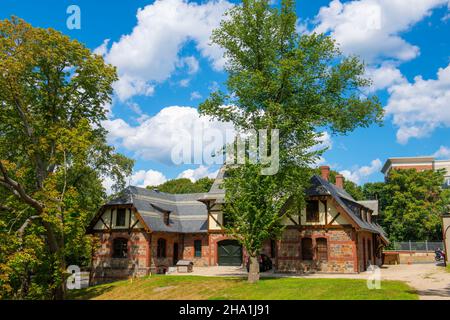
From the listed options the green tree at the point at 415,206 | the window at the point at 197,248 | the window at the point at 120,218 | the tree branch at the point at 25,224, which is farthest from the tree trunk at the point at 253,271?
the green tree at the point at 415,206

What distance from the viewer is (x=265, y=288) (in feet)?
70.2

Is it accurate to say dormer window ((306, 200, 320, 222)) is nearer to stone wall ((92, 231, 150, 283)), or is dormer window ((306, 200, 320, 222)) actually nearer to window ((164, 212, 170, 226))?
window ((164, 212, 170, 226))

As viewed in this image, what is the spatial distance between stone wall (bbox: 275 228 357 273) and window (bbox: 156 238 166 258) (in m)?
10.0

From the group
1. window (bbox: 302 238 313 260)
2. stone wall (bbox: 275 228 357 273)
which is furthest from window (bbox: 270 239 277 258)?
window (bbox: 302 238 313 260)

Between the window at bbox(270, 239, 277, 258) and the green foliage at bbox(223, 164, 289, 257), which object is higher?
the green foliage at bbox(223, 164, 289, 257)

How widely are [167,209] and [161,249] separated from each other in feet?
14.7

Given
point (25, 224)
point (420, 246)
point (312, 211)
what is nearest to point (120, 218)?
point (25, 224)

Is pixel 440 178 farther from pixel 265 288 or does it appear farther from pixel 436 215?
pixel 265 288

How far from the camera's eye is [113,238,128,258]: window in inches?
1348

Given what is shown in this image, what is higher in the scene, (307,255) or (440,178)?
(440,178)

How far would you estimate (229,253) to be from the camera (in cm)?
3594
